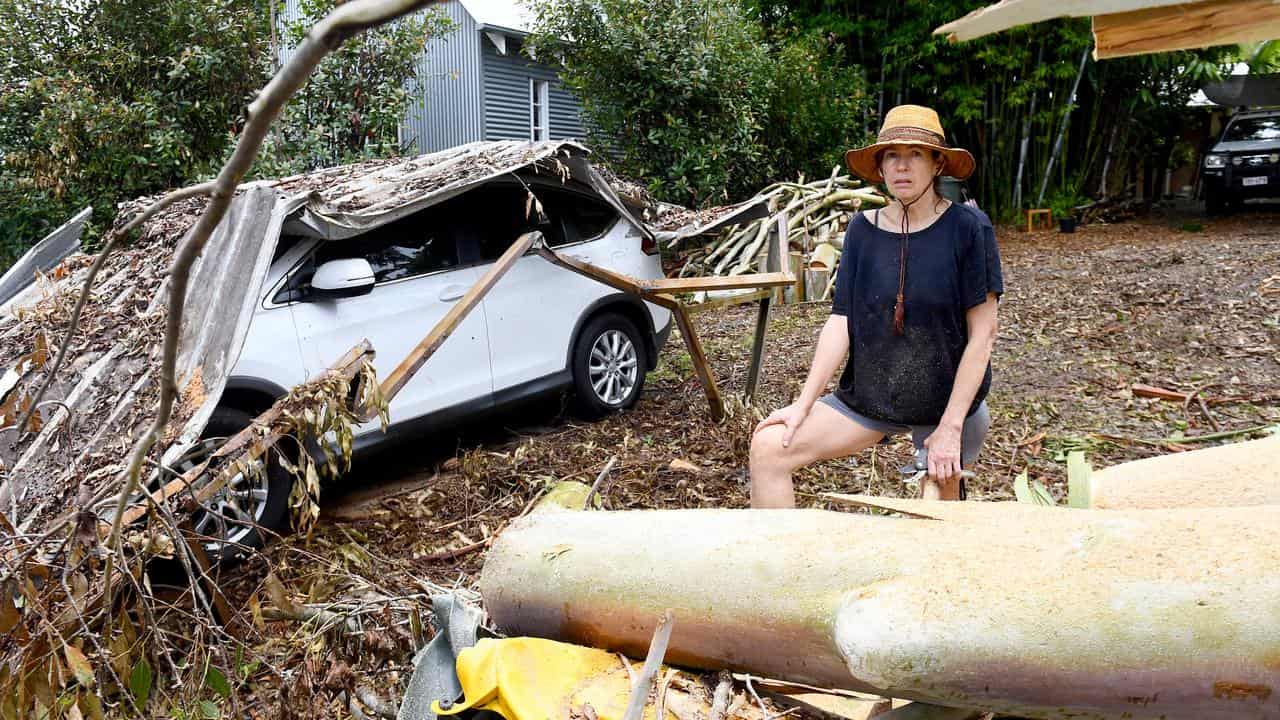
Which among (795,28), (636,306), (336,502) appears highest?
(795,28)

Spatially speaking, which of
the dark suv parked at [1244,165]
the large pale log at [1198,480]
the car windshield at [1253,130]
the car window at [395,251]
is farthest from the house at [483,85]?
the large pale log at [1198,480]

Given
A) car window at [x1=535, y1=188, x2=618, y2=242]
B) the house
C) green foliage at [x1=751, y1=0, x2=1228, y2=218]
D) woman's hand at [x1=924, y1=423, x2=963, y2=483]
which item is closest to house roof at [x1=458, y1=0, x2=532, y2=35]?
the house

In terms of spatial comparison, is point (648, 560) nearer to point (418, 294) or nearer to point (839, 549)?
point (839, 549)

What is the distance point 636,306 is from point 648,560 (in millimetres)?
4823

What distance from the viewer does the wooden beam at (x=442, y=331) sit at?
4.05m

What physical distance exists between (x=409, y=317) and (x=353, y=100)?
18.4 feet

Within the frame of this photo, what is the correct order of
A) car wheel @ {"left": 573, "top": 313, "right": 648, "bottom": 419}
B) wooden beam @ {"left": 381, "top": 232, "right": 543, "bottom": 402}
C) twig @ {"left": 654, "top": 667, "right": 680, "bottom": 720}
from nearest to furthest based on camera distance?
twig @ {"left": 654, "top": 667, "right": 680, "bottom": 720}
wooden beam @ {"left": 381, "top": 232, "right": 543, "bottom": 402}
car wheel @ {"left": 573, "top": 313, "right": 648, "bottom": 419}

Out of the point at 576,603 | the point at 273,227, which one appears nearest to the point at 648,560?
the point at 576,603

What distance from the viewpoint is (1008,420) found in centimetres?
594

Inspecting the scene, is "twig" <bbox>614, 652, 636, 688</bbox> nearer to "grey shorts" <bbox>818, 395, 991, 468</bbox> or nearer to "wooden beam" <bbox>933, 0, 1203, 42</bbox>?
"grey shorts" <bbox>818, 395, 991, 468</bbox>

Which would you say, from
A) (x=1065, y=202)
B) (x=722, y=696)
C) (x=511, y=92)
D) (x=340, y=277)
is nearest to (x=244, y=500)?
(x=340, y=277)

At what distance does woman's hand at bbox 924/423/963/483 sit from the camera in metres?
2.89

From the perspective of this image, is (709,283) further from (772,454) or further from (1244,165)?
(1244,165)

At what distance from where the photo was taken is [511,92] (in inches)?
603
